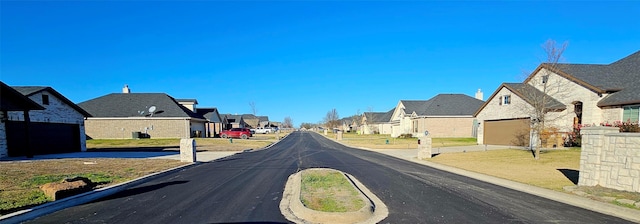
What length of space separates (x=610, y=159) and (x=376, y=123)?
58.8m

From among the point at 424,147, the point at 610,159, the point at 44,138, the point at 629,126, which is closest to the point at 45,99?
the point at 44,138

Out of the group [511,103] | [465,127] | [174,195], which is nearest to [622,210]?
[174,195]

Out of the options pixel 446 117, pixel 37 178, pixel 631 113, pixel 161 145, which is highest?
pixel 631 113

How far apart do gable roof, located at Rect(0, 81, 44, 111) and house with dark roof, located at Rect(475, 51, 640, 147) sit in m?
28.7

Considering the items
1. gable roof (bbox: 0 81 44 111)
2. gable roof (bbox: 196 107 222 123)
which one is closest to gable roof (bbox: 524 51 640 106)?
gable roof (bbox: 0 81 44 111)

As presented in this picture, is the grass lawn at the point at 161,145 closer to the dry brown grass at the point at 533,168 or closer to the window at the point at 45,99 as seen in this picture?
the window at the point at 45,99

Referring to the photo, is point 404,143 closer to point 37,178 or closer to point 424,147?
point 424,147

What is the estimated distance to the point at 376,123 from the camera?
66438mm

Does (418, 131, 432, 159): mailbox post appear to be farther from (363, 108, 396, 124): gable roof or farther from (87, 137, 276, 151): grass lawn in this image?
(363, 108, 396, 124): gable roof

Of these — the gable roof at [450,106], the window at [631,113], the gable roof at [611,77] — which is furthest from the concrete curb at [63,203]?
the gable roof at [450,106]

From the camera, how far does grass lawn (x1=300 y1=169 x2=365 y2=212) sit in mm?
5941

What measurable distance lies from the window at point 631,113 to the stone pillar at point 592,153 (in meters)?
13.3

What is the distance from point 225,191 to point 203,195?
64cm

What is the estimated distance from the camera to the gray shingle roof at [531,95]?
17.5 metres
